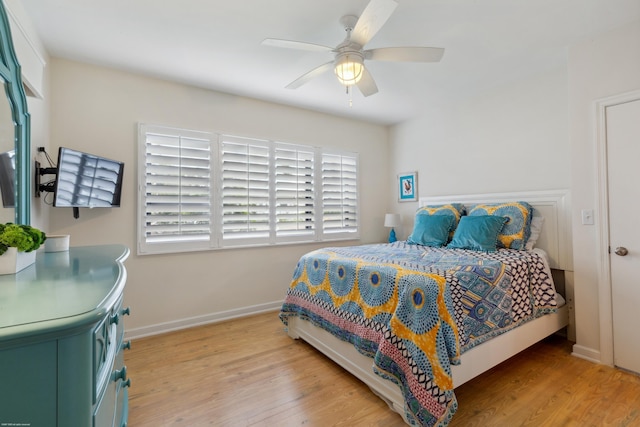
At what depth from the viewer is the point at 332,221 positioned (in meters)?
4.12

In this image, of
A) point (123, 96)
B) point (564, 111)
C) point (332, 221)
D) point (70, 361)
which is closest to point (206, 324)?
point (332, 221)

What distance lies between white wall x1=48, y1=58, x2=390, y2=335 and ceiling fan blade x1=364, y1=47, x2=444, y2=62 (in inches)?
75.0

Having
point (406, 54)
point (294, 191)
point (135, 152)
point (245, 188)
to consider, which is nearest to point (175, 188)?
point (135, 152)

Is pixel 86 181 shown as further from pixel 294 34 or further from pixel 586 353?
pixel 586 353

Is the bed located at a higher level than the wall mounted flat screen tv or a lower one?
lower

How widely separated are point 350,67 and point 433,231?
199cm

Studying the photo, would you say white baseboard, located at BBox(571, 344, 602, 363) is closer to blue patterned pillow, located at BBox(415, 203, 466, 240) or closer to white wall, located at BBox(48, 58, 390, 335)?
blue patterned pillow, located at BBox(415, 203, 466, 240)

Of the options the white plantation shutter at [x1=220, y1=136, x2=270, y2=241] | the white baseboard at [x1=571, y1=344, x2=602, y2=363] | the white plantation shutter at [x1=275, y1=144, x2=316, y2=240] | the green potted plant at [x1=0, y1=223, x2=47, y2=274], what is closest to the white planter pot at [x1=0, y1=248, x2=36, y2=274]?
the green potted plant at [x1=0, y1=223, x2=47, y2=274]

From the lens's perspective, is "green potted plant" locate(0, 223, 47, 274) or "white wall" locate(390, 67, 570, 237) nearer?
"green potted plant" locate(0, 223, 47, 274)

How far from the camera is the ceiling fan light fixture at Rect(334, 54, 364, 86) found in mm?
2006

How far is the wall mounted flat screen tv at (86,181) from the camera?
7.01ft

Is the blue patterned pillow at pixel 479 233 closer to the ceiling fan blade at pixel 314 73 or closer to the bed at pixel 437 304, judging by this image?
the bed at pixel 437 304

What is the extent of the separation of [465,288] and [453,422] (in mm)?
767

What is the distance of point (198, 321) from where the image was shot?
3.15 meters
